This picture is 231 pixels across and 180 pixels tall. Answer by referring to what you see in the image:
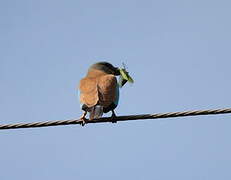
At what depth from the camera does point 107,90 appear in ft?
30.7

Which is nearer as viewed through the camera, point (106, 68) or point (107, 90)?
point (107, 90)

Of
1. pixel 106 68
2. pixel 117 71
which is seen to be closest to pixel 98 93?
pixel 117 71

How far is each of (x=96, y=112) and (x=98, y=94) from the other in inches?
24.8

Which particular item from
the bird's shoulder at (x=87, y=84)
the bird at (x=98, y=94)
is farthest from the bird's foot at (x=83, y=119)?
the bird's shoulder at (x=87, y=84)

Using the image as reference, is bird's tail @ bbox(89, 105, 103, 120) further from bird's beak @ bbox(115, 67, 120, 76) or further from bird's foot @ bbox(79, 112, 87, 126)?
bird's beak @ bbox(115, 67, 120, 76)

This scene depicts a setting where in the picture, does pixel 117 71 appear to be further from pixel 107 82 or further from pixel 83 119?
pixel 83 119

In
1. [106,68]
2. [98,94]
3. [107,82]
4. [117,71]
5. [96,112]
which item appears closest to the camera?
[96,112]

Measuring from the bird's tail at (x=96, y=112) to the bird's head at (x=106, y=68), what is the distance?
81.2 inches

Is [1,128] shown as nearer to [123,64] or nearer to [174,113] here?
[174,113]

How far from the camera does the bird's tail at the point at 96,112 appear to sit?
8476 millimetres

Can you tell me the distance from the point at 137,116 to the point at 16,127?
4.61 feet

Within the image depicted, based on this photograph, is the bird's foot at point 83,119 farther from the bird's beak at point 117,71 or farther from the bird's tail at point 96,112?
the bird's beak at point 117,71

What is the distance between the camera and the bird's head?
1093 centimetres

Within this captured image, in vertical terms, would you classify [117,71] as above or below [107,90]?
above
